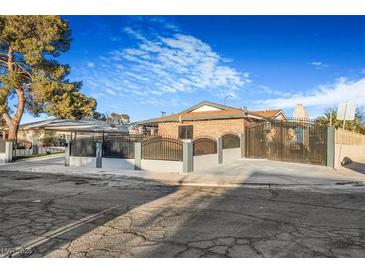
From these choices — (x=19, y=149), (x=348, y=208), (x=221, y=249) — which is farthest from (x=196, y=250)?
(x=19, y=149)

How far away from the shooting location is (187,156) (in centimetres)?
1415

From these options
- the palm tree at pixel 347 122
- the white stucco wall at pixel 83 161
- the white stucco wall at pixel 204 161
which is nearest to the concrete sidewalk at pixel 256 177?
the white stucco wall at pixel 204 161

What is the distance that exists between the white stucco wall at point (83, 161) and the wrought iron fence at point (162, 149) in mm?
3837

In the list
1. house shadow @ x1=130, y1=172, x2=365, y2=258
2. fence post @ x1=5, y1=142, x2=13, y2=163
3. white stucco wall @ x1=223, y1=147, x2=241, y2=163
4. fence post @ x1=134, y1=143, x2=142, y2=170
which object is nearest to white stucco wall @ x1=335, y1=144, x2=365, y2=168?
white stucco wall @ x1=223, y1=147, x2=241, y2=163

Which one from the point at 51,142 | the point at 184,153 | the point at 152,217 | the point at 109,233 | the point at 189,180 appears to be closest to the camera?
the point at 109,233

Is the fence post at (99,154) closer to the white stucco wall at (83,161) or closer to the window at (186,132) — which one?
the white stucco wall at (83,161)

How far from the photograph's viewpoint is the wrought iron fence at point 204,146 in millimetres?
15089

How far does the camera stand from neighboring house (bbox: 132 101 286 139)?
2291cm

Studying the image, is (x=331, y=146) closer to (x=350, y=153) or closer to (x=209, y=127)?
(x=350, y=153)

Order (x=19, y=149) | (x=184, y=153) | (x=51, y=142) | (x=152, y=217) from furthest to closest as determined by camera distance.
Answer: (x=51, y=142), (x=19, y=149), (x=184, y=153), (x=152, y=217)

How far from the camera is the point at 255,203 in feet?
24.7
